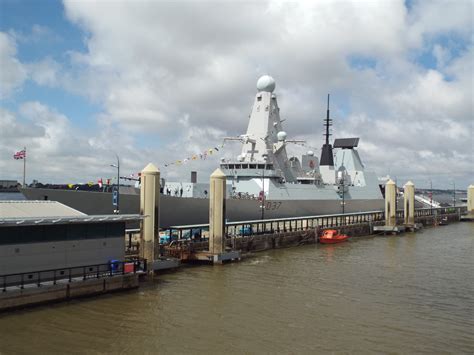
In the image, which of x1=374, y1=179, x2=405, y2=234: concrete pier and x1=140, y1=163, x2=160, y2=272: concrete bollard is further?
x1=374, y1=179, x2=405, y2=234: concrete pier

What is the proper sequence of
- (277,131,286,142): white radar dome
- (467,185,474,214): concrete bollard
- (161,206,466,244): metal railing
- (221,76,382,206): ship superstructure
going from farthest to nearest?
(467,185,474,214): concrete bollard → (277,131,286,142): white radar dome → (221,76,382,206): ship superstructure → (161,206,466,244): metal railing

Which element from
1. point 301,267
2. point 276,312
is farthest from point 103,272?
point 301,267

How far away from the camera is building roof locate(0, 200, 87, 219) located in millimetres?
17594

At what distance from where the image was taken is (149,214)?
23156 mm

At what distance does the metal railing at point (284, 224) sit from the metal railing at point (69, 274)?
833 cm

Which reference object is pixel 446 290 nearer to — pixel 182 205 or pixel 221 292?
pixel 221 292

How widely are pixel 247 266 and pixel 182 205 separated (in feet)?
42.6

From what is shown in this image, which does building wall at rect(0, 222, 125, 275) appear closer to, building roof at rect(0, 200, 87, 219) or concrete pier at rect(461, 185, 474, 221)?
building roof at rect(0, 200, 87, 219)

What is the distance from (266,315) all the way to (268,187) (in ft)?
99.7

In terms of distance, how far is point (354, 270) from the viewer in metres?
26.2

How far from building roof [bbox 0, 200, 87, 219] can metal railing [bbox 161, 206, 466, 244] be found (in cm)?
941

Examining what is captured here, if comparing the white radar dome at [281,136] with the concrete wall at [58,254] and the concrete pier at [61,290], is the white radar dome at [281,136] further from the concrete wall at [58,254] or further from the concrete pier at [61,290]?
the concrete pier at [61,290]

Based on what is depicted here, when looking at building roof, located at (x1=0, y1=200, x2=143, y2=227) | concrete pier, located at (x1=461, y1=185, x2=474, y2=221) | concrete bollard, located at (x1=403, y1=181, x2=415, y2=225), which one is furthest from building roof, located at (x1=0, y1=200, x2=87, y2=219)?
concrete pier, located at (x1=461, y1=185, x2=474, y2=221)

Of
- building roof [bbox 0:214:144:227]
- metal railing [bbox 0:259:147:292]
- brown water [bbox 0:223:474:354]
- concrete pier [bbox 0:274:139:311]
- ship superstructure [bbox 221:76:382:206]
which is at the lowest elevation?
brown water [bbox 0:223:474:354]
